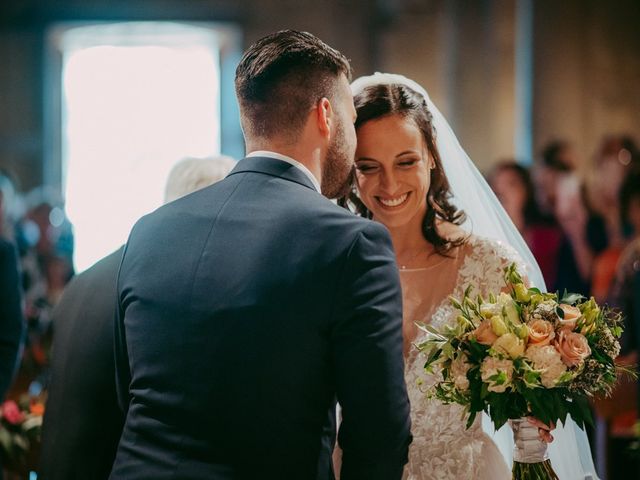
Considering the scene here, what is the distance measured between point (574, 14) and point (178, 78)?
5.37 metres

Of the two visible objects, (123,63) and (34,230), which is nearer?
(34,230)

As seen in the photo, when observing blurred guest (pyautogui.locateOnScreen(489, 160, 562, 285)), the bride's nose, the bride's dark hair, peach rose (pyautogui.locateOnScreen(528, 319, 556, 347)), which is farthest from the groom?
blurred guest (pyautogui.locateOnScreen(489, 160, 562, 285))

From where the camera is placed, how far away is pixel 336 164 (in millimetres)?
2318

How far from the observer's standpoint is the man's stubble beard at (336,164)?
7.55 feet

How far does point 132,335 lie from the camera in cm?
218

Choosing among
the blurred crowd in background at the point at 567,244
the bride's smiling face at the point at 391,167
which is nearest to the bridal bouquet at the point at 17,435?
the blurred crowd in background at the point at 567,244

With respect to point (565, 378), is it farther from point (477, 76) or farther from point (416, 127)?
point (477, 76)

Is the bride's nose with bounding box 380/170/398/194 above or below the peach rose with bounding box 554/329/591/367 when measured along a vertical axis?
above

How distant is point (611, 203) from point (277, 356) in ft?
16.5

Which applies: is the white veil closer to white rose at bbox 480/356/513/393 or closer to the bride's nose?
the bride's nose

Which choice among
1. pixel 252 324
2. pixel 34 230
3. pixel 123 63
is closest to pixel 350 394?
pixel 252 324

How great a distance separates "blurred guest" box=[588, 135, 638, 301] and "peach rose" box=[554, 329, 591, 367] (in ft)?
11.0

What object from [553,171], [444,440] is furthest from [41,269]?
[444,440]

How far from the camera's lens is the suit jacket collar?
2211 mm
